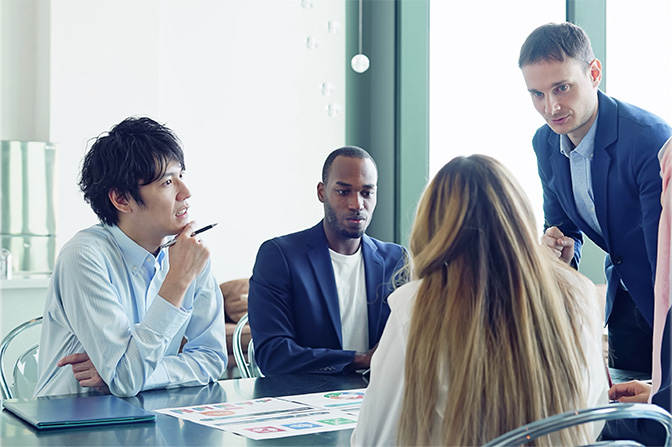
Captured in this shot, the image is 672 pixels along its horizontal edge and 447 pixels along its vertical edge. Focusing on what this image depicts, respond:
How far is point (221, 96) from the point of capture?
538 cm

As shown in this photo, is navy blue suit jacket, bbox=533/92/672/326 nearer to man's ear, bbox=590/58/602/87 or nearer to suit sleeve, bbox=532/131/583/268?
man's ear, bbox=590/58/602/87

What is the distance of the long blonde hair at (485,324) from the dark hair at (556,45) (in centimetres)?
107

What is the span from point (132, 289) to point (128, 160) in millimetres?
336

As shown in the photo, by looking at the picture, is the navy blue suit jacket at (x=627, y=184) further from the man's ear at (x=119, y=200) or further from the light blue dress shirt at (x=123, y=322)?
the man's ear at (x=119, y=200)

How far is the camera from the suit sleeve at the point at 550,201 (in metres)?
2.53

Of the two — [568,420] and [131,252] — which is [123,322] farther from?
[568,420]

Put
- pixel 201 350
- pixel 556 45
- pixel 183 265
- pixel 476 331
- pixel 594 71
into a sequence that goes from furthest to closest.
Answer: pixel 594 71 → pixel 556 45 → pixel 201 350 → pixel 183 265 → pixel 476 331

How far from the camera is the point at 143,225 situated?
6.77 feet

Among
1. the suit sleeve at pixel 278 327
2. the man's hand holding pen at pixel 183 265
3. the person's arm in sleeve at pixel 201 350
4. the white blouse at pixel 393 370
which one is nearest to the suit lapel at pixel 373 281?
the suit sleeve at pixel 278 327

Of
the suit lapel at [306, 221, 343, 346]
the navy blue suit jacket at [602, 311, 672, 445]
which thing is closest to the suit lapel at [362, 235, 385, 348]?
the suit lapel at [306, 221, 343, 346]

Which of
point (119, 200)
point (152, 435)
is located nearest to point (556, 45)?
point (119, 200)

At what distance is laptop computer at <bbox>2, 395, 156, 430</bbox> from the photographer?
1478 millimetres

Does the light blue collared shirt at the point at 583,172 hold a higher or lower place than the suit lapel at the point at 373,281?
higher

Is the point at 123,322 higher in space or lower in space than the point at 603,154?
lower
